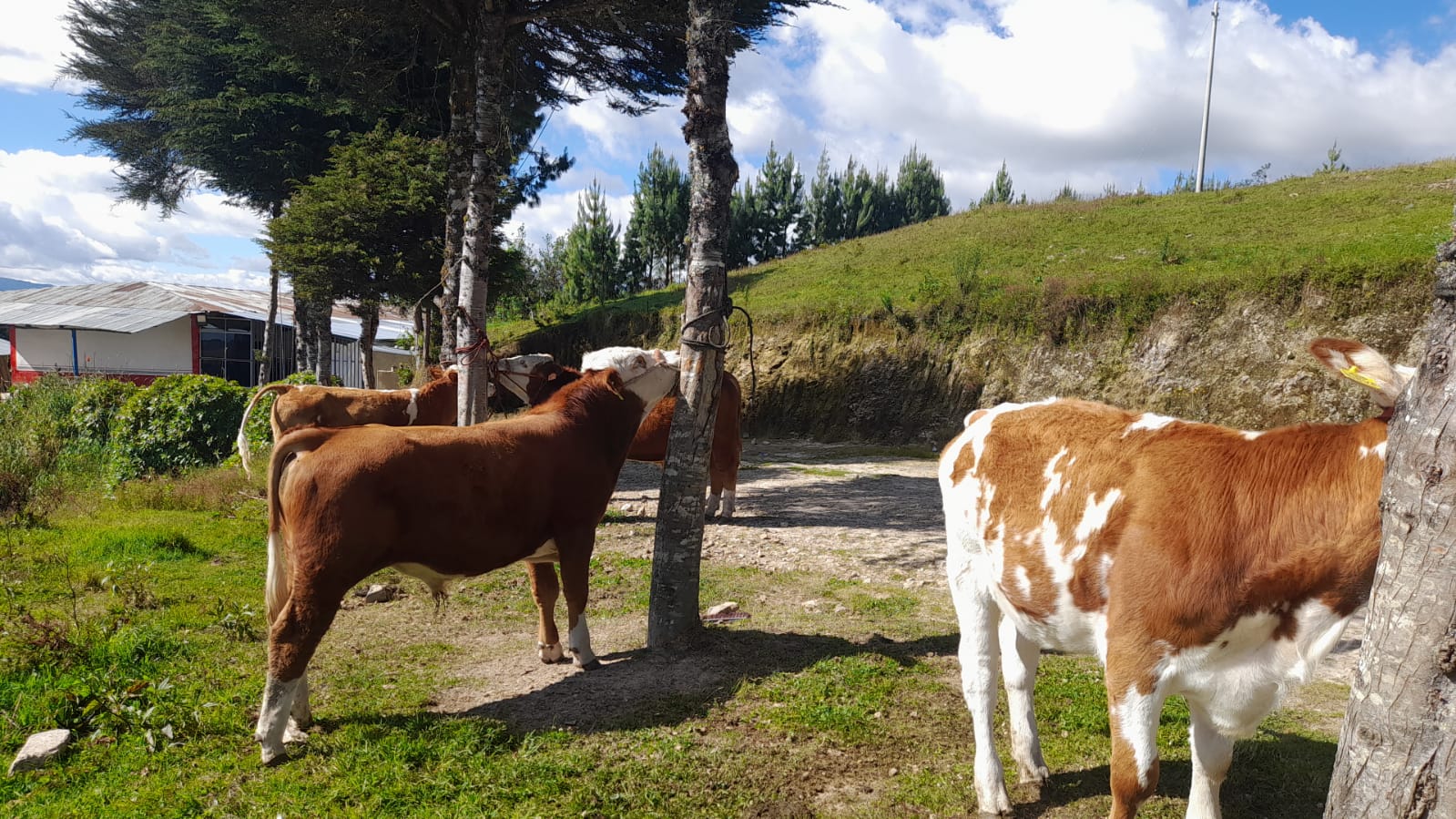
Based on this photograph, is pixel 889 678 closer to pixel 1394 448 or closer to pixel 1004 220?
pixel 1394 448

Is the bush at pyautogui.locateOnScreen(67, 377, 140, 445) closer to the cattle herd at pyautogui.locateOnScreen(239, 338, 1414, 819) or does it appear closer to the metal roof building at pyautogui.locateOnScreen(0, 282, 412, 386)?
the cattle herd at pyautogui.locateOnScreen(239, 338, 1414, 819)

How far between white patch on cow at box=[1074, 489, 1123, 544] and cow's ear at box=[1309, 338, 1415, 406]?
85cm

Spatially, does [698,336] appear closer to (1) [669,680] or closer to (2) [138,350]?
(1) [669,680]

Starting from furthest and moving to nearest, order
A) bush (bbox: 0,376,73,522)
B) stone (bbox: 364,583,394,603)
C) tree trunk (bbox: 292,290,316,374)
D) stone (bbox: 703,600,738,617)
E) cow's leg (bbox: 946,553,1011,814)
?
1. tree trunk (bbox: 292,290,316,374)
2. bush (bbox: 0,376,73,522)
3. stone (bbox: 364,583,394,603)
4. stone (bbox: 703,600,738,617)
5. cow's leg (bbox: 946,553,1011,814)

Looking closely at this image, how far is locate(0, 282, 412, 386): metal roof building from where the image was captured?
29703mm

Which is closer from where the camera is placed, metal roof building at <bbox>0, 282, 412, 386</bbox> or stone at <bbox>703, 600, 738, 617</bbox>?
stone at <bbox>703, 600, 738, 617</bbox>

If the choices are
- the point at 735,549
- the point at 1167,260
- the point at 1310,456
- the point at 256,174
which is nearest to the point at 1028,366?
the point at 1167,260

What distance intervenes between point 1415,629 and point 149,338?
37135 millimetres

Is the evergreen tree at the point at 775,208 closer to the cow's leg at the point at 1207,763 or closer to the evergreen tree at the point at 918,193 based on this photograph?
the evergreen tree at the point at 918,193

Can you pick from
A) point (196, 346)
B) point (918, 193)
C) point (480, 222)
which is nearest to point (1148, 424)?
point (480, 222)

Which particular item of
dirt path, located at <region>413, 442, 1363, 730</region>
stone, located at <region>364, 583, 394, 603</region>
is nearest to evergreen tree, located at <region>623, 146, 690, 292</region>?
dirt path, located at <region>413, 442, 1363, 730</region>

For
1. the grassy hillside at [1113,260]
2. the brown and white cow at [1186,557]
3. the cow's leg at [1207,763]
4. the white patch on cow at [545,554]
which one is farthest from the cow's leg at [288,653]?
the grassy hillside at [1113,260]

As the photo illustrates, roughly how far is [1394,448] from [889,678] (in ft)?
10.8

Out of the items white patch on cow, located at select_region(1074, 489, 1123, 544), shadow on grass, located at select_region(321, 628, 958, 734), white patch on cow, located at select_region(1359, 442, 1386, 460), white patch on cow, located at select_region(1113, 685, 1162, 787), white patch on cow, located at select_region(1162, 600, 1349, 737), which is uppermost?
white patch on cow, located at select_region(1359, 442, 1386, 460)
